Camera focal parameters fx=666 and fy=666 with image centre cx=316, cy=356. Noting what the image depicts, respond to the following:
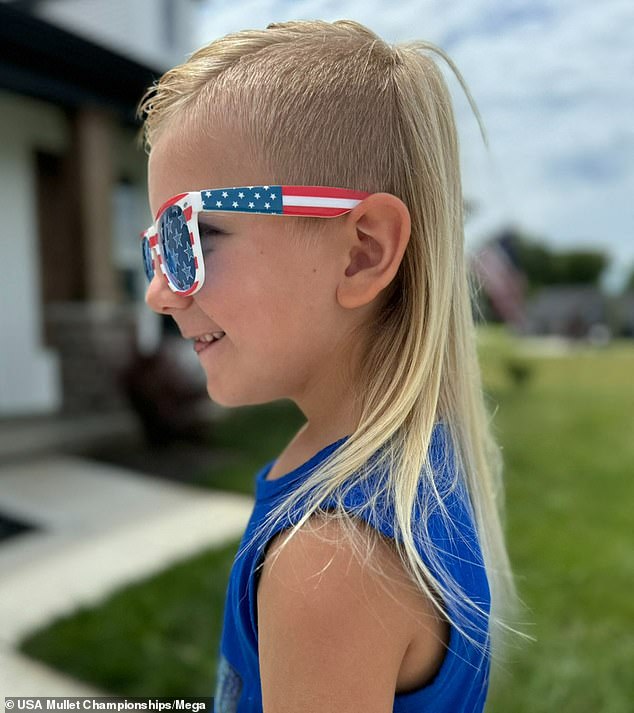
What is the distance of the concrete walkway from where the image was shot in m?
2.74

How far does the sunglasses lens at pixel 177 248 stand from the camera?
864 mm

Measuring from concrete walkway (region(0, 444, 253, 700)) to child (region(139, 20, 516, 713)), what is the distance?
1318mm

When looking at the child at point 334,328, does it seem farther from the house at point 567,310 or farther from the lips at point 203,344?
the house at point 567,310

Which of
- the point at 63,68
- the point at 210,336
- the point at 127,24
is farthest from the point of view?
the point at 127,24

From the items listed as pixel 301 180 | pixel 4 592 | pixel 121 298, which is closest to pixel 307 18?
pixel 301 180

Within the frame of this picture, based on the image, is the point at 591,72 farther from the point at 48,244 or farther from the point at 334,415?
the point at 48,244

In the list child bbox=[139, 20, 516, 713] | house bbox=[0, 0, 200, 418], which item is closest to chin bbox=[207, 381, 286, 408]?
child bbox=[139, 20, 516, 713]

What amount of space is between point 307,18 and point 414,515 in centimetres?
75

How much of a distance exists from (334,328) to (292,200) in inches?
7.0

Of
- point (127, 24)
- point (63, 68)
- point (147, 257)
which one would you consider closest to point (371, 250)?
point (147, 257)

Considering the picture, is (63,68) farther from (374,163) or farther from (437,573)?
(437,573)

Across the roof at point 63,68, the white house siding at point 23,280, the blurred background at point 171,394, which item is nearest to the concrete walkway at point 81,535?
the blurred background at point 171,394

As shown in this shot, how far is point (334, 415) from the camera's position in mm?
933

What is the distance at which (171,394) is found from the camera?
5.91m
